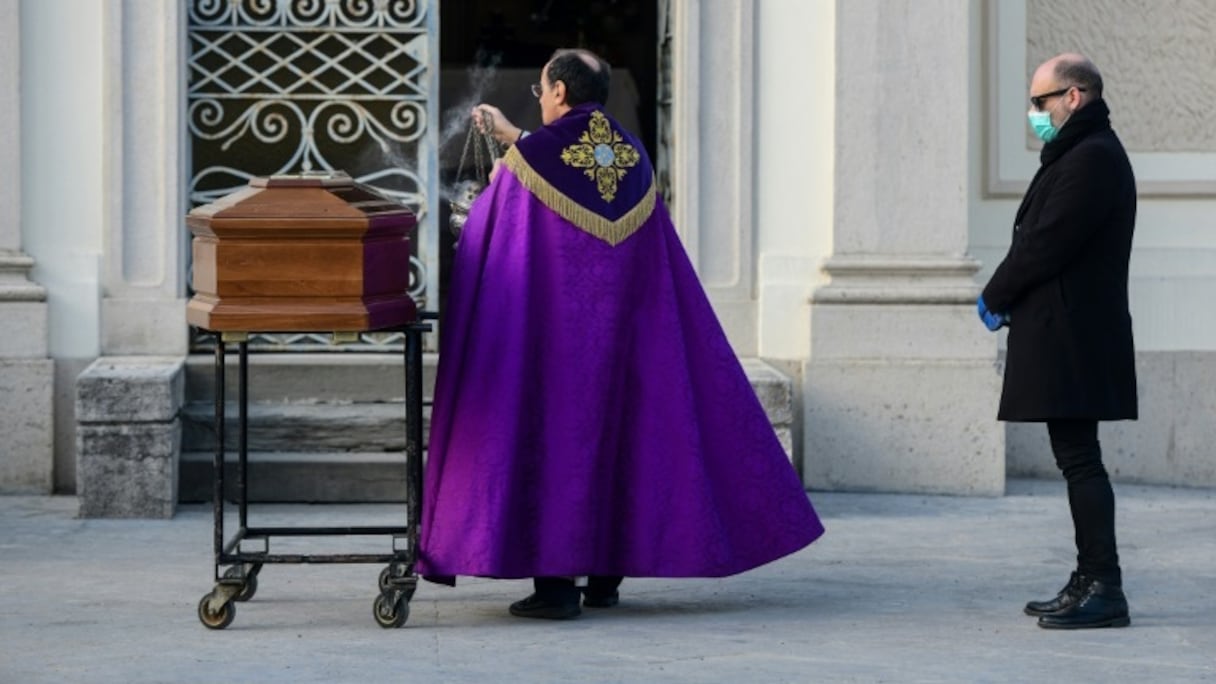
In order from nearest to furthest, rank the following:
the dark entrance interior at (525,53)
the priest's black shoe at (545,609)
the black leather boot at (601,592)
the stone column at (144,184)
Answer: the priest's black shoe at (545,609) < the black leather boot at (601,592) < the stone column at (144,184) < the dark entrance interior at (525,53)

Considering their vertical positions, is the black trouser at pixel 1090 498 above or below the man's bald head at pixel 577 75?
below

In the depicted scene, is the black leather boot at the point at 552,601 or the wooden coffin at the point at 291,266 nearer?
the wooden coffin at the point at 291,266

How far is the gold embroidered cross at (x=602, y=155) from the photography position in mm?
7465

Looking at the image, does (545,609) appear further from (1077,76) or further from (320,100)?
(320,100)

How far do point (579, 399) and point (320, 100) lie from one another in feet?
11.6

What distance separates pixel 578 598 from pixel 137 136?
3689 millimetres

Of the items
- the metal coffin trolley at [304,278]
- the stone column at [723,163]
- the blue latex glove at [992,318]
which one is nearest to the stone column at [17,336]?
the stone column at [723,163]

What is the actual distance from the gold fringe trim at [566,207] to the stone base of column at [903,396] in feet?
9.87

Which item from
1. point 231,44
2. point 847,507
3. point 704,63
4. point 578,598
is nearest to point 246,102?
point 231,44

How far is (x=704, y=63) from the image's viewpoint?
10.5m

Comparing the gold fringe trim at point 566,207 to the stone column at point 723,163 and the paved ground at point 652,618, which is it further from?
the stone column at point 723,163

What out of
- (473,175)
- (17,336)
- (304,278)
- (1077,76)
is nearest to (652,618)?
(304,278)

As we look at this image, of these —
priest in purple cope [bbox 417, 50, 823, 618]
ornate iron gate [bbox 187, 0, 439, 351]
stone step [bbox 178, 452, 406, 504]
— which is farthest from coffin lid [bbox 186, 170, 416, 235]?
ornate iron gate [bbox 187, 0, 439, 351]

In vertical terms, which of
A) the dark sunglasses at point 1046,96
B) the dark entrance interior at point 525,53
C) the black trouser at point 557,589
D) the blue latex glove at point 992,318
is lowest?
the black trouser at point 557,589
